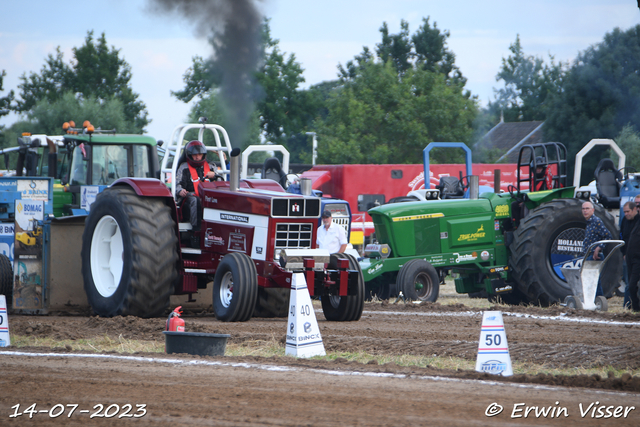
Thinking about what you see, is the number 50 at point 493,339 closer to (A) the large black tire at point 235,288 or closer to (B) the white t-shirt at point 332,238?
(A) the large black tire at point 235,288

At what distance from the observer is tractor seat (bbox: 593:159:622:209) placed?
15.7m

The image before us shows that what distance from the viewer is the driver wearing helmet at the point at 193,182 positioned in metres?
10.2

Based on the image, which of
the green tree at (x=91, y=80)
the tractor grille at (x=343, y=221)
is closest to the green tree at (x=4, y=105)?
the green tree at (x=91, y=80)

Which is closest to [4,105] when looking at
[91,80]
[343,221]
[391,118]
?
[91,80]

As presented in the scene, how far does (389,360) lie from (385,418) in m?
2.35

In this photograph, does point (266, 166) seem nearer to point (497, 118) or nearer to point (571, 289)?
point (571, 289)

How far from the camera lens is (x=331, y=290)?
9562 mm

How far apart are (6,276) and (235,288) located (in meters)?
4.17

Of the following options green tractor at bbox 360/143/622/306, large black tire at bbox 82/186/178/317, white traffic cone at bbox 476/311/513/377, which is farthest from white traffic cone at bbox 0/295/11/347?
green tractor at bbox 360/143/622/306

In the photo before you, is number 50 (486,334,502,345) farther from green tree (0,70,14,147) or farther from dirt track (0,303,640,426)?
green tree (0,70,14,147)

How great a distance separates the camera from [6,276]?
11.5 m

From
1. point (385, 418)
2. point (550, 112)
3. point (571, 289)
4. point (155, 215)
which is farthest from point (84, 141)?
point (550, 112)

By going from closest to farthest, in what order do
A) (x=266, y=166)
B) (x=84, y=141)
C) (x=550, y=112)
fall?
(x=84, y=141)
(x=266, y=166)
(x=550, y=112)

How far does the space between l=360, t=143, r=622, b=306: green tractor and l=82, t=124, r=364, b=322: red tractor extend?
3.14m
